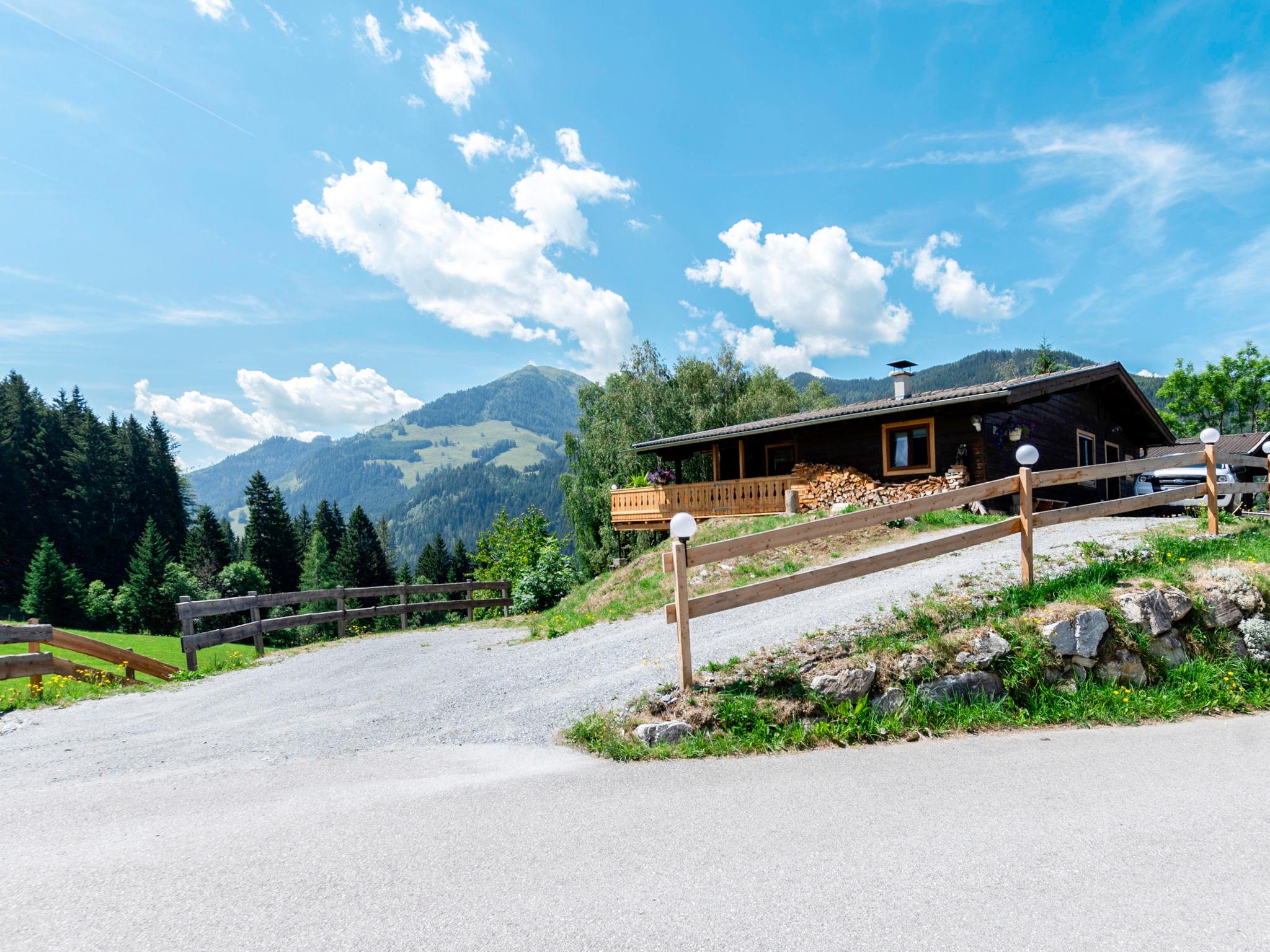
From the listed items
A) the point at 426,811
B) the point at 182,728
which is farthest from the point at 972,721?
the point at 182,728

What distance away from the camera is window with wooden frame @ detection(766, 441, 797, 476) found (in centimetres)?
2106

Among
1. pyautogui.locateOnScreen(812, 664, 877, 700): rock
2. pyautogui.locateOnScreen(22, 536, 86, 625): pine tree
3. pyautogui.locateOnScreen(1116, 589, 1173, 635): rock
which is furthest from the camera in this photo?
pyautogui.locateOnScreen(22, 536, 86, 625): pine tree

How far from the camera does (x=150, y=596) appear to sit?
47781 mm

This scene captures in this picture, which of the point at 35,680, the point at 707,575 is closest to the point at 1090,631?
the point at 707,575

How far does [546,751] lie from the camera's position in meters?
5.11

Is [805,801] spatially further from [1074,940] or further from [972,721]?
[972,721]

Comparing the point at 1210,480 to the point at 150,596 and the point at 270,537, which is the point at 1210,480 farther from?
the point at 270,537

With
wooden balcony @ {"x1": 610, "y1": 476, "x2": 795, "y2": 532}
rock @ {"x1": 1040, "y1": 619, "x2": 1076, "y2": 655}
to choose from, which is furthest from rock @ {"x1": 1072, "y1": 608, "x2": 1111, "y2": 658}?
wooden balcony @ {"x1": 610, "y1": 476, "x2": 795, "y2": 532}

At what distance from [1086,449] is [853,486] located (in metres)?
7.64

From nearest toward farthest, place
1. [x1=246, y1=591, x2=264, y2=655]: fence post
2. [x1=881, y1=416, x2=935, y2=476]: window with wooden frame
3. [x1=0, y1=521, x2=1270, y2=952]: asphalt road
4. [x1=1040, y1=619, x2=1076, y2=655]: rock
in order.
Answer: [x1=0, y1=521, x2=1270, y2=952]: asphalt road < [x1=1040, y1=619, x2=1076, y2=655]: rock < [x1=246, y1=591, x2=264, y2=655]: fence post < [x1=881, y1=416, x2=935, y2=476]: window with wooden frame

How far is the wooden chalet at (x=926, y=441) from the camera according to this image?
53.3 ft

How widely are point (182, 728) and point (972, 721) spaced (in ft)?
23.8

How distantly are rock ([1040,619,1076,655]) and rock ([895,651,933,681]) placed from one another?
1225 mm

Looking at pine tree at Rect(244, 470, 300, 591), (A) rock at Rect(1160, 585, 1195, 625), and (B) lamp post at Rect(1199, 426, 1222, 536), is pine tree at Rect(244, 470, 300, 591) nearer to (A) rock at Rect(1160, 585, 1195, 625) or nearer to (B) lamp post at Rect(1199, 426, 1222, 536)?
(B) lamp post at Rect(1199, 426, 1222, 536)
